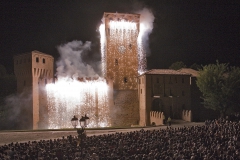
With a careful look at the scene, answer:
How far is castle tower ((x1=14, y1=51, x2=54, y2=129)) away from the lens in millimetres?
38031

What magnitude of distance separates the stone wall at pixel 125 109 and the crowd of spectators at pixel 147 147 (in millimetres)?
18120

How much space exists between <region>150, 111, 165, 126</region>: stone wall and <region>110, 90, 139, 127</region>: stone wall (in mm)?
4045

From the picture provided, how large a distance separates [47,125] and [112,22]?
1755cm

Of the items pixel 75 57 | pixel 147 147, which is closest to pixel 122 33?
pixel 75 57

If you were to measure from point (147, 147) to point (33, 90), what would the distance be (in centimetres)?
2485

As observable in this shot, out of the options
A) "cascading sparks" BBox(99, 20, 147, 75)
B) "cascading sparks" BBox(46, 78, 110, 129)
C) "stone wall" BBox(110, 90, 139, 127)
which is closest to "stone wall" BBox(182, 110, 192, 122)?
"stone wall" BBox(110, 90, 139, 127)

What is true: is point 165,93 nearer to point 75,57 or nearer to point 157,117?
point 157,117

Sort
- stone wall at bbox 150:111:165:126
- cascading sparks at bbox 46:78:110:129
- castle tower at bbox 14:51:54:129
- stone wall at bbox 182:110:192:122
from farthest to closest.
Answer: cascading sparks at bbox 46:78:110:129 < castle tower at bbox 14:51:54:129 < stone wall at bbox 182:110:192:122 < stone wall at bbox 150:111:165:126

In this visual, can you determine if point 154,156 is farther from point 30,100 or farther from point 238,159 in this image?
point 30,100

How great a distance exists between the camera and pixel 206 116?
39.6m

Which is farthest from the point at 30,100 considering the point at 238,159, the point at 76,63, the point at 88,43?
the point at 238,159

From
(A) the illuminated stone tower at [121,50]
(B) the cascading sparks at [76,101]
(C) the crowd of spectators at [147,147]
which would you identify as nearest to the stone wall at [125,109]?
(A) the illuminated stone tower at [121,50]

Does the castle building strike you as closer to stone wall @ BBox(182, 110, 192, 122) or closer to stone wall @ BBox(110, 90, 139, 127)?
stone wall @ BBox(182, 110, 192, 122)

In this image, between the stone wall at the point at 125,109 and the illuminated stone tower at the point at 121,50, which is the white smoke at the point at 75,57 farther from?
the stone wall at the point at 125,109
